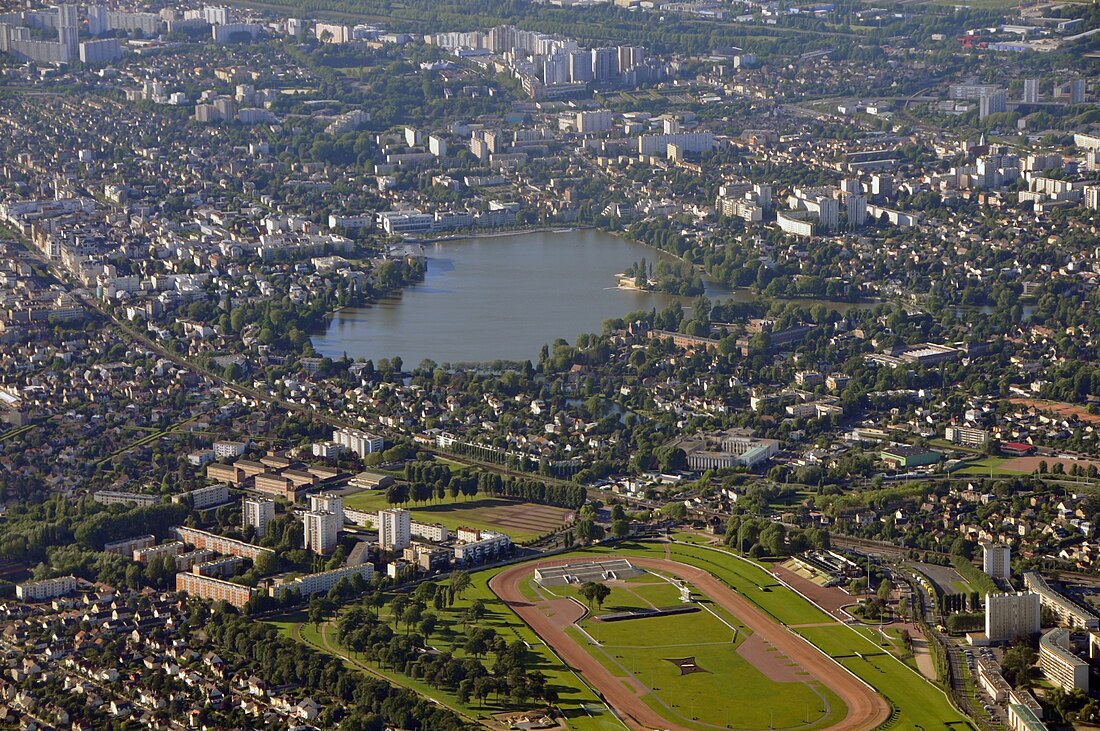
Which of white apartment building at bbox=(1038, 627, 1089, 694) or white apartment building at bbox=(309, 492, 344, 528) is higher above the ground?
white apartment building at bbox=(309, 492, 344, 528)

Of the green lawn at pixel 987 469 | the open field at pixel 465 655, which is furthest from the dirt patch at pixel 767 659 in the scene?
the green lawn at pixel 987 469

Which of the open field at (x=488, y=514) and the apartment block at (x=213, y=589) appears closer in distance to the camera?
the apartment block at (x=213, y=589)

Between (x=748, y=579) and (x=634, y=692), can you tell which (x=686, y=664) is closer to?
(x=634, y=692)

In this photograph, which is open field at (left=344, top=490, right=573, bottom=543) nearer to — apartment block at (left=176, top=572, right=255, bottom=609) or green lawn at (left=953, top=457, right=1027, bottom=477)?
apartment block at (left=176, top=572, right=255, bottom=609)

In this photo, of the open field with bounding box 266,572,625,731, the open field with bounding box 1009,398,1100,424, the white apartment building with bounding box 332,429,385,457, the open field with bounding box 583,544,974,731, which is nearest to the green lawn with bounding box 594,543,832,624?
the open field with bounding box 583,544,974,731

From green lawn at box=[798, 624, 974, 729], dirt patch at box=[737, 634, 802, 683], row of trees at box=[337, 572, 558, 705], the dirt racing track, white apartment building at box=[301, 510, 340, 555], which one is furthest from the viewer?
white apartment building at box=[301, 510, 340, 555]

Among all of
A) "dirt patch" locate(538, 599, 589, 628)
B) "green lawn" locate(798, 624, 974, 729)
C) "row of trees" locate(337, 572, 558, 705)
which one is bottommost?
"green lawn" locate(798, 624, 974, 729)

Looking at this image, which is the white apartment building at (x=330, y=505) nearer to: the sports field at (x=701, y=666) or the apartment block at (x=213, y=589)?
the apartment block at (x=213, y=589)

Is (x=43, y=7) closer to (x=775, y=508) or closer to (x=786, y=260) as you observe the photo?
(x=786, y=260)
